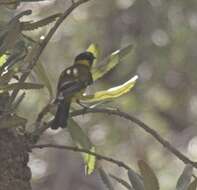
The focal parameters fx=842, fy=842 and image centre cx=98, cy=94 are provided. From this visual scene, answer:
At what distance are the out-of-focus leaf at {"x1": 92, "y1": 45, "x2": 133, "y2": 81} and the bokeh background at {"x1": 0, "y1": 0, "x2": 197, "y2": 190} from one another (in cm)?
264

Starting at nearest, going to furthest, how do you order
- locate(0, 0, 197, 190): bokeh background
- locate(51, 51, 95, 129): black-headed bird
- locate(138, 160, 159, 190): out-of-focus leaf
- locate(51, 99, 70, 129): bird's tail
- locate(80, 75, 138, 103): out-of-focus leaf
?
locate(138, 160, 159, 190): out-of-focus leaf
locate(51, 99, 70, 129): bird's tail
locate(80, 75, 138, 103): out-of-focus leaf
locate(51, 51, 95, 129): black-headed bird
locate(0, 0, 197, 190): bokeh background

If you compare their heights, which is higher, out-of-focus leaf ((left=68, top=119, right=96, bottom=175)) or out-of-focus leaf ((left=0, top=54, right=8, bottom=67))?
out-of-focus leaf ((left=0, top=54, right=8, bottom=67))

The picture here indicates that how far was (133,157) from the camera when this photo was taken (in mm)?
4680

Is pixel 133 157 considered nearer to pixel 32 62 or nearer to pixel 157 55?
pixel 157 55

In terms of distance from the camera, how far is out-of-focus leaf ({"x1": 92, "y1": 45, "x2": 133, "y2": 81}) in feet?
4.83


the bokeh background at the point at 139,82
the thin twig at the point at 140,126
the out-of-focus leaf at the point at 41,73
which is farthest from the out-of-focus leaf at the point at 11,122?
the bokeh background at the point at 139,82

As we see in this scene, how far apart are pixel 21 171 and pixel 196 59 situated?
11.5 ft

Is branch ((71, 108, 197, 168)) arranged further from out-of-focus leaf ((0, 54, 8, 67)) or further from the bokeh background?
the bokeh background

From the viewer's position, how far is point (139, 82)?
4832mm

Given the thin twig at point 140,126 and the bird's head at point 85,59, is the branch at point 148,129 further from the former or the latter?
the bird's head at point 85,59

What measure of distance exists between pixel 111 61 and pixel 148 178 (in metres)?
0.35

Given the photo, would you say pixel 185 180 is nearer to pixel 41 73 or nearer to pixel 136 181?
pixel 136 181

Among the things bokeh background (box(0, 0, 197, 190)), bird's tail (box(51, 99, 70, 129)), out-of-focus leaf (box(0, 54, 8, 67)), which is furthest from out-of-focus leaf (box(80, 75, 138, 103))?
bokeh background (box(0, 0, 197, 190))

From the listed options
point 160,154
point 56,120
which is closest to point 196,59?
point 160,154
